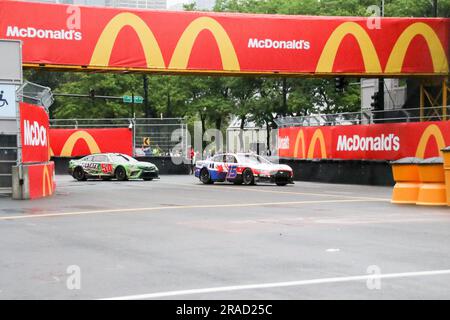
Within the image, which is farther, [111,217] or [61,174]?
[61,174]

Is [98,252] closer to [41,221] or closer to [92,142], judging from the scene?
[41,221]

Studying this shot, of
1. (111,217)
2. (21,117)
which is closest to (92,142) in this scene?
(21,117)

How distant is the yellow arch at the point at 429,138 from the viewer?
28.0 metres

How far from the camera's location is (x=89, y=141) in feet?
159

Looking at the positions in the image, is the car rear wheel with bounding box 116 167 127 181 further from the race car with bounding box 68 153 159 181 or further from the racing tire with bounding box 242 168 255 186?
the racing tire with bounding box 242 168 255 186

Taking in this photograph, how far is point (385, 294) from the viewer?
7.14 m

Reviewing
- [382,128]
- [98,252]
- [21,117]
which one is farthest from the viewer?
[382,128]

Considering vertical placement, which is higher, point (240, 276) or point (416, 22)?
Result: point (416, 22)

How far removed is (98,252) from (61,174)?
127 feet

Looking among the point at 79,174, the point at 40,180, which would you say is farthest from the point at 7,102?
the point at 79,174

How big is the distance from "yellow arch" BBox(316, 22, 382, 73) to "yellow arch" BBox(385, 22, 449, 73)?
74cm

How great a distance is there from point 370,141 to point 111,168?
12.2 m

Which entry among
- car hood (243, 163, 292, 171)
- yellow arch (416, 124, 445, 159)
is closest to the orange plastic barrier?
yellow arch (416, 124, 445, 159)
